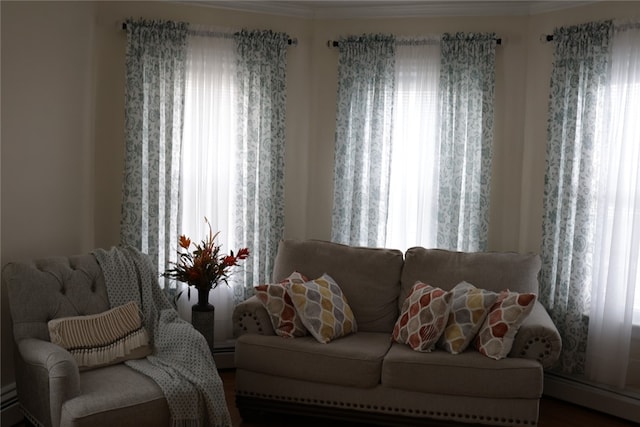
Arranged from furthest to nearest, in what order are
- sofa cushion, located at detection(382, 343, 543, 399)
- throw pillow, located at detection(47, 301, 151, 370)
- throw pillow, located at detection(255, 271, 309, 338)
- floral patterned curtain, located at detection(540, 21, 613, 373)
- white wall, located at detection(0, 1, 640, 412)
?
1. floral patterned curtain, located at detection(540, 21, 613, 373)
2. throw pillow, located at detection(255, 271, 309, 338)
3. white wall, located at detection(0, 1, 640, 412)
4. sofa cushion, located at detection(382, 343, 543, 399)
5. throw pillow, located at detection(47, 301, 151, 370)

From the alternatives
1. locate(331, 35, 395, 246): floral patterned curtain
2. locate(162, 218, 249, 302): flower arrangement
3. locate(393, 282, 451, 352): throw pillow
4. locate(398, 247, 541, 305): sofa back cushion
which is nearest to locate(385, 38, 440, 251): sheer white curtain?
locate(331, 35, 395, 246): floral patterned curtain

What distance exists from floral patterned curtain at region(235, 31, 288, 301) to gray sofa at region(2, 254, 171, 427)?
1.32 m

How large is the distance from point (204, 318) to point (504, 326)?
75.7 inches

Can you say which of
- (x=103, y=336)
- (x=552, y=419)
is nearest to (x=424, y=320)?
(x=552, y=419)

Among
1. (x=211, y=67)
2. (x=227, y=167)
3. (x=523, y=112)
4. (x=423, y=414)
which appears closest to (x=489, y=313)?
(x=423, y=414)

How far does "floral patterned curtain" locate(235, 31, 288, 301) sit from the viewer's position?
4.89 m

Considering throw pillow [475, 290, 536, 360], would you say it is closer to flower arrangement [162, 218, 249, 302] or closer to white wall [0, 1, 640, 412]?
white wall [0, 1, 640, 412]

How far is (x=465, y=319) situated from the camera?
3.81m

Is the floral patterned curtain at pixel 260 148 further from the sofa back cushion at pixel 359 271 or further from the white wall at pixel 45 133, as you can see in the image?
the white wall at pixel 45 133

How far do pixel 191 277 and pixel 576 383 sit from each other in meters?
2.65

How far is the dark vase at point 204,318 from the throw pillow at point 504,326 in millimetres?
1760

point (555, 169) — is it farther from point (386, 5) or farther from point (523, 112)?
point (386, 5)

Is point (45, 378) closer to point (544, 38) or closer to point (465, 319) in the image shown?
point (465, 319)

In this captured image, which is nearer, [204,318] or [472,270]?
[472,270]
